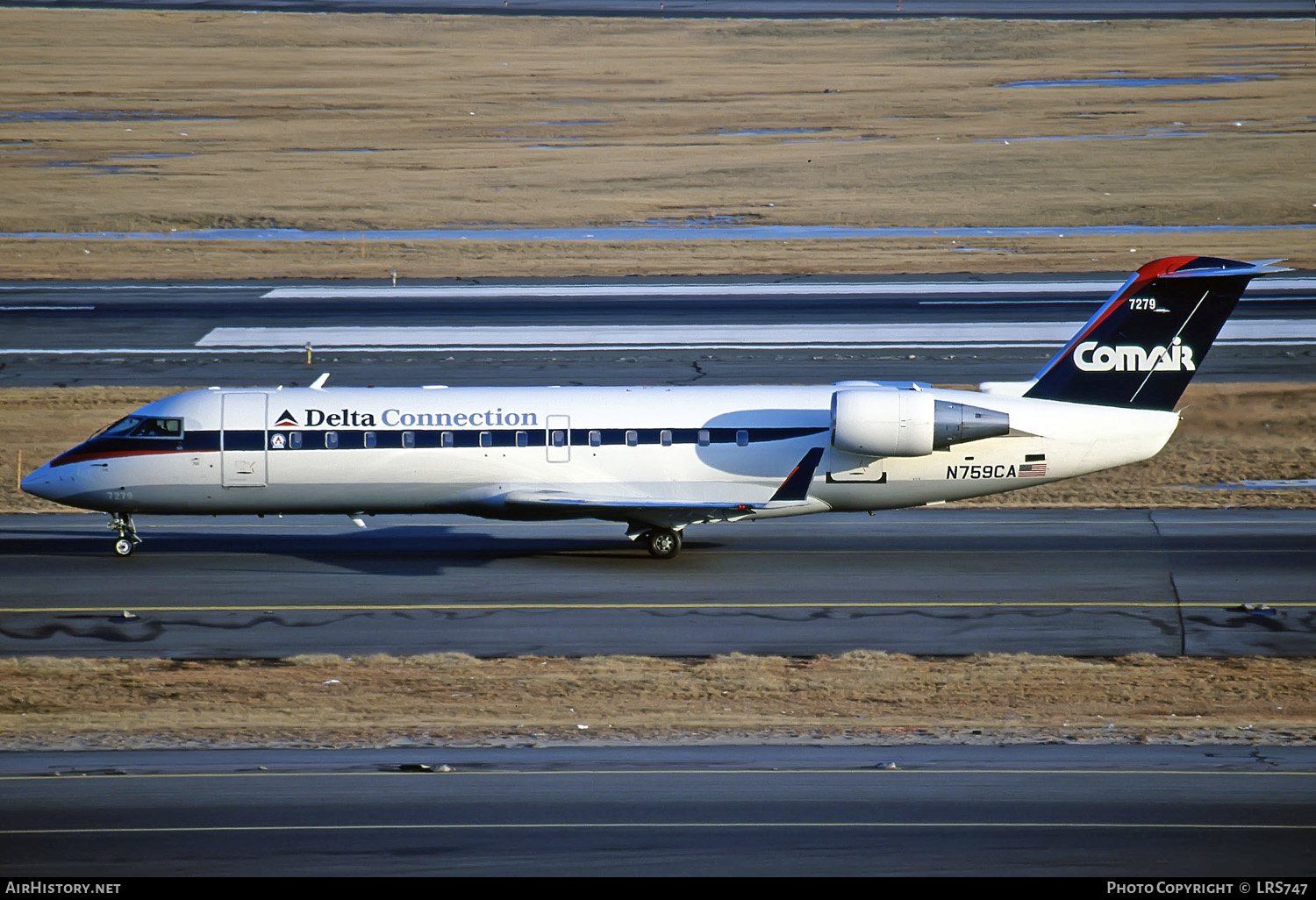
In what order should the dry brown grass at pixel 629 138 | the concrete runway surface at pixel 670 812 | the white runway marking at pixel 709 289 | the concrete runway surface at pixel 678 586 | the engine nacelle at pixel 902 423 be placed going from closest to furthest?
the concrete runway surface at pixel 670 812 → the concrete runway surface at pixel 678 586 → the engine nacelle at pixel 902 423 → the white runway marking at pixel 709 289 → the dry brown grass at pixel 629 138

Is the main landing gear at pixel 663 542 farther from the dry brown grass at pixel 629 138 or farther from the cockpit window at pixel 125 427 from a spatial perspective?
the dry brown grass at pixel 629 138

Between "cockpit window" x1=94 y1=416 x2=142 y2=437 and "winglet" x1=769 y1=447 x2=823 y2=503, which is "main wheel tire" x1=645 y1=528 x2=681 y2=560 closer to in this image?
"winglet" x1=769 y1=447 x2=823 y2=503

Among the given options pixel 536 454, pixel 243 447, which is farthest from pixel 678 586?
pixel 243 447

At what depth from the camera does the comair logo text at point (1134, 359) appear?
1087 inches

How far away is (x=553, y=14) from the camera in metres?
108

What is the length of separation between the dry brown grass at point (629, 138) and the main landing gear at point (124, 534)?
2752cm

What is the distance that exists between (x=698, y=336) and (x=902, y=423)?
1882 cm

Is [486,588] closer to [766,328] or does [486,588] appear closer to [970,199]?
[766,328]

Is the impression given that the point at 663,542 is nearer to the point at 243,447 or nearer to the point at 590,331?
the point at 243,447

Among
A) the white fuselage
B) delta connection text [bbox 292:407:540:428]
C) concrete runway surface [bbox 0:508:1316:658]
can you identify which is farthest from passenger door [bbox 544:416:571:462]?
concrete runway surface [bbox 0:508:1316:658]

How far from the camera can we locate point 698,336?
4484 cm

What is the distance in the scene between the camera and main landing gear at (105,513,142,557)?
28.2m
